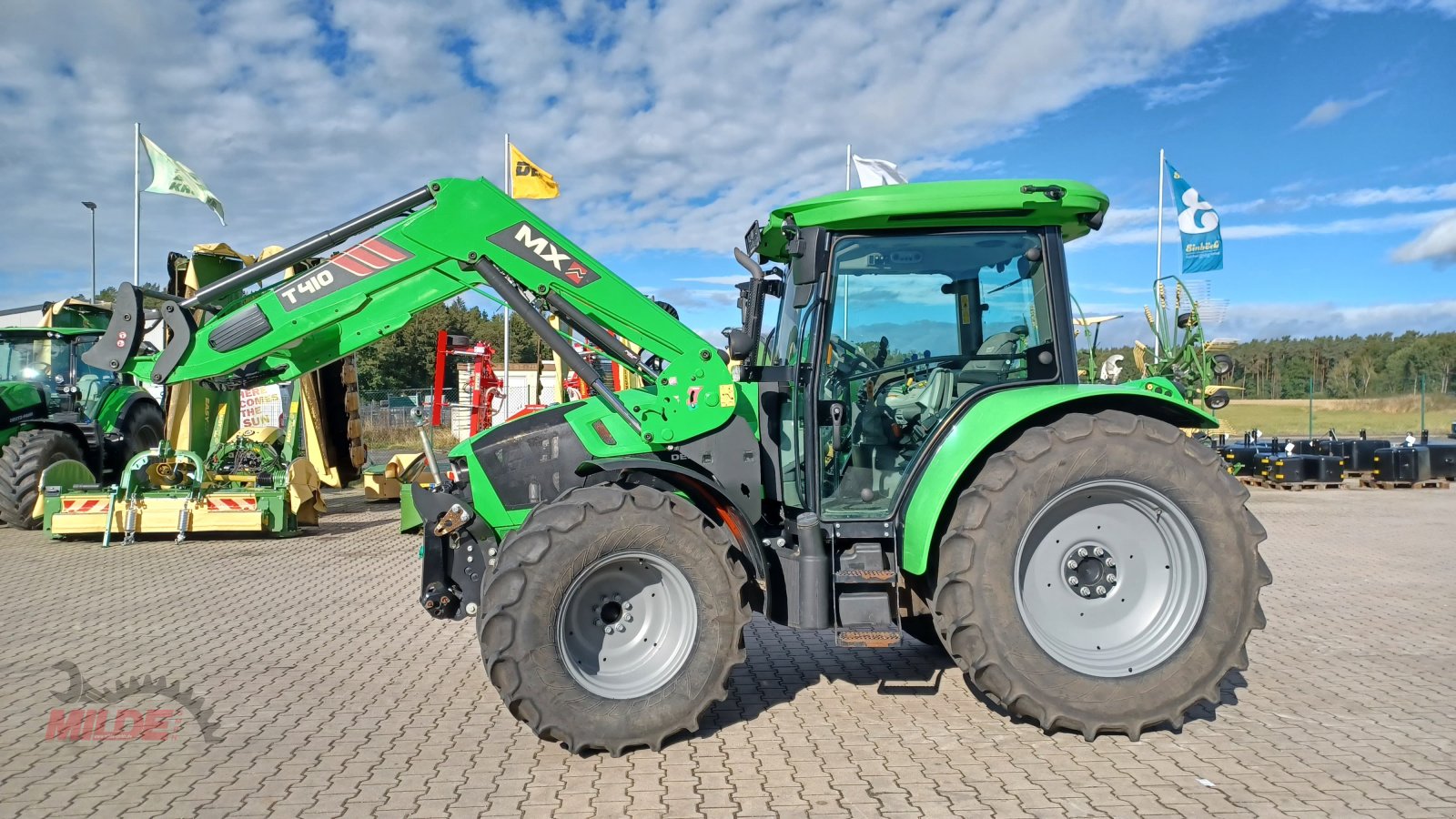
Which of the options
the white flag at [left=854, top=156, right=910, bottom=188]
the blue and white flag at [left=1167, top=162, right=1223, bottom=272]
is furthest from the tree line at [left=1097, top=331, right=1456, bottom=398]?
the white flag at [left=854, top=156, right=910, bottom=188]

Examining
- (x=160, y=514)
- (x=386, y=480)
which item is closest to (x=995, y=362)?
(x=160, y=514)

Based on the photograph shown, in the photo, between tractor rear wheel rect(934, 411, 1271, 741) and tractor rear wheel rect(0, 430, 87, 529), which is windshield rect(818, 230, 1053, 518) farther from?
tractor rear wheel rect(0, 430, 87, 529)

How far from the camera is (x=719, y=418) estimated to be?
4641mm

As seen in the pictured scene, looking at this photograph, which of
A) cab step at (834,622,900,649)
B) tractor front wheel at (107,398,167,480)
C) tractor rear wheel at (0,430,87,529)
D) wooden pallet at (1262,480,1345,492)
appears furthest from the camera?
wooden pallet at (1262,480,1345,492)

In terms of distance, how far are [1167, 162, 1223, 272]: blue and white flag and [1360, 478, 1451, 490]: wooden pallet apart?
5091 millimetres

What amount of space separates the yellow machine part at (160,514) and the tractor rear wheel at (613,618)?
8.02 meters

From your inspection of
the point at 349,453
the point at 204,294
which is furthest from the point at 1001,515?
the point at 349,453

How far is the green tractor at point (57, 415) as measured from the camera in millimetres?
11016

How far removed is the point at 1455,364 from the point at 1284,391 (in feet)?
27.7

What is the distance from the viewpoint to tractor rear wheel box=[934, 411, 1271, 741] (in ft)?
13.5

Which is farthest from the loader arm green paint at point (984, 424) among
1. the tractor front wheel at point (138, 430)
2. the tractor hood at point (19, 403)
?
the tractor front wheel at point (138, 430)

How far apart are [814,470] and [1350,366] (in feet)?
172

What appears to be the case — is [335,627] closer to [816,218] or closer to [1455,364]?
[816,218]

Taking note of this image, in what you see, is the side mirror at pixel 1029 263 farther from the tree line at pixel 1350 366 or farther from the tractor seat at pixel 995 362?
the tree line at pixel 1350 366
